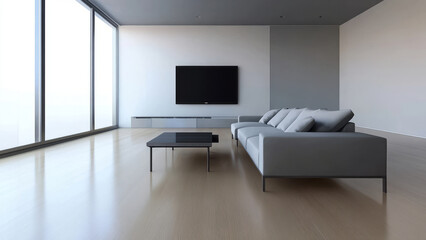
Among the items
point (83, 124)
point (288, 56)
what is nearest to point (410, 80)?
point (288, 56)

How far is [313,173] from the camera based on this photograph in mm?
2227

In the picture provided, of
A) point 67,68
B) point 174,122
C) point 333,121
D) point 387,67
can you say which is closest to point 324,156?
point 333,121

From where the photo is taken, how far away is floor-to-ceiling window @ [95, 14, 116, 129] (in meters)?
6.97

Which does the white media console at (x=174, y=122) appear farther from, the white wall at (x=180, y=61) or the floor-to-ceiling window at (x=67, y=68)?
the floor-to-ceiling window at (x=67, y=68)

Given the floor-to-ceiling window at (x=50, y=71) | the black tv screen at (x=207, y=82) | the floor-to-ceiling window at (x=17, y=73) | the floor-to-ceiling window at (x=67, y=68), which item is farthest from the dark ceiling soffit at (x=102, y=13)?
the black tv screen at (x=207, y=82)

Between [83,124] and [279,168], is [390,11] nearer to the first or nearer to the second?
[279,168]

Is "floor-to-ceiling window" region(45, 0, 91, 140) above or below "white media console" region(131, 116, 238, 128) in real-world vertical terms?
above

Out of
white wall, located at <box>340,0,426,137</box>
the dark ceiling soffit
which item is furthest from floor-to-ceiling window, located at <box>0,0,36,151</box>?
white wall, located at <box>340,0,426,137</box>

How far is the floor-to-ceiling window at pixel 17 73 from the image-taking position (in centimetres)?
379

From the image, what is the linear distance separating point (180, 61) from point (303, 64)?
403 cm

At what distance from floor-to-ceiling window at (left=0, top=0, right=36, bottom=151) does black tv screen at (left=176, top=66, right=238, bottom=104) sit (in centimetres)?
437

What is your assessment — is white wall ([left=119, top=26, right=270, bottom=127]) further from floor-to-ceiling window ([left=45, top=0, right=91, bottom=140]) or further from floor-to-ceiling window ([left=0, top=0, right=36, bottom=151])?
floor-to-ceiling window ([left=0, top=0, right=36, bottom=151])

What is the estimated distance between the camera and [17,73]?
409cm

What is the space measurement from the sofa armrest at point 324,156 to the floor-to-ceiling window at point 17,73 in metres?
3.91
